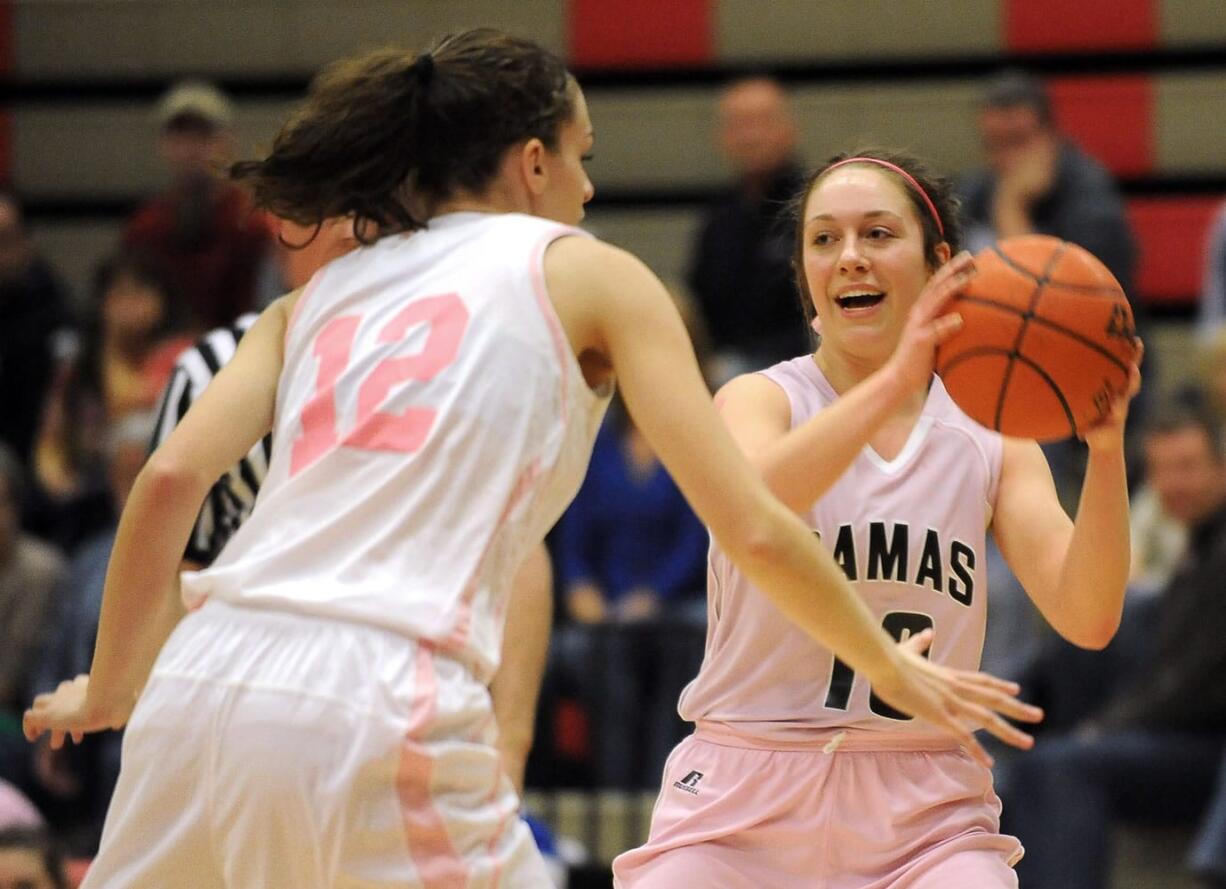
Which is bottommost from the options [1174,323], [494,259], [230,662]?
[1174,323]

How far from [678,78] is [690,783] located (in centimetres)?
668

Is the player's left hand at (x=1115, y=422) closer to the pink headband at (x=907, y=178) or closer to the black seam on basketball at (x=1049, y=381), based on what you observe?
the black seam on basketball at (x=1049, y=381)

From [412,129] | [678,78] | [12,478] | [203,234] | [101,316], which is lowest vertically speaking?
[12,478]

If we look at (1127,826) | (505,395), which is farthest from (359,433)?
(1127,826)

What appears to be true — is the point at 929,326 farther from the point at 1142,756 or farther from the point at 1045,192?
the point at 1045,192

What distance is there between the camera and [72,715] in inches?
117

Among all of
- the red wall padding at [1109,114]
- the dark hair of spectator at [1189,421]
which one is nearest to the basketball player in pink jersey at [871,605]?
the dark hair of spectator at [1189,421]

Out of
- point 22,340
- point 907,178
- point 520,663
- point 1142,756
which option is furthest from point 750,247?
point 907,178

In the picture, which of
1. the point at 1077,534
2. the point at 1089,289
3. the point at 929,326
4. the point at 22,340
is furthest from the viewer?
the point at 22,340

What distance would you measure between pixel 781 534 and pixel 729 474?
109 mm

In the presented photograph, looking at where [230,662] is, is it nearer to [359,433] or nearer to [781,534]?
[359,433]

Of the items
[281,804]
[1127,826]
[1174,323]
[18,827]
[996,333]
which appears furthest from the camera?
[1174,323]

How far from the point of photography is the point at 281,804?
2523 millimetres

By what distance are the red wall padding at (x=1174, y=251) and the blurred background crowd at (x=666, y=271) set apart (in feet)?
0.04
